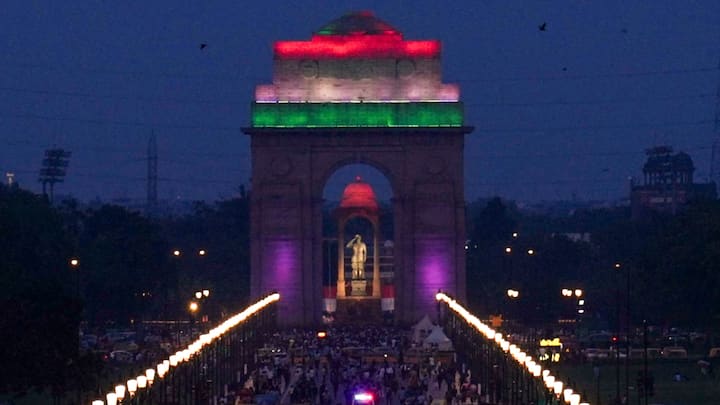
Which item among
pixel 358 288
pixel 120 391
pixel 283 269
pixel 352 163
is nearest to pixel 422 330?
pixel 283 269

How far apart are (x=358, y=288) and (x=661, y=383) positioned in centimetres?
3707

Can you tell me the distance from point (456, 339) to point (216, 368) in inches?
605

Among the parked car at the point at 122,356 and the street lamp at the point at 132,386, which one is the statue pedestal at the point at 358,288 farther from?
the street lamp at the point at 132,386

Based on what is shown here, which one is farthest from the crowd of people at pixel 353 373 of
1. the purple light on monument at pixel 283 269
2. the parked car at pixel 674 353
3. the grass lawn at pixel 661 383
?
the parked car at pixel 674 353

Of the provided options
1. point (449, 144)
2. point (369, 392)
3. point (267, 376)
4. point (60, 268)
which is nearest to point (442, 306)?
point (449, 144)

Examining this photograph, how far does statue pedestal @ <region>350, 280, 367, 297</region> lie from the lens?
106562 mm

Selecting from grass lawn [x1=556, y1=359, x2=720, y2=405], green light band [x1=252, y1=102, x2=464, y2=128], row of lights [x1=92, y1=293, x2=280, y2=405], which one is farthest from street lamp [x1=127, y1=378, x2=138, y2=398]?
green light band [x1=252, y1=102, x2=464, y2=128]

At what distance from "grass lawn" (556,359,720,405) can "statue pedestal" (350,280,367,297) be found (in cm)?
2757

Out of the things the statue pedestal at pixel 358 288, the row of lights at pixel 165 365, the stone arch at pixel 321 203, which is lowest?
the row of lights at pixel 165 365

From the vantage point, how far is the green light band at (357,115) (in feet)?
332

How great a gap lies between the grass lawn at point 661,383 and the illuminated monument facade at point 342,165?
2126 cm

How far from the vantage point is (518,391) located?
191 ft

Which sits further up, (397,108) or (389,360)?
(397,108)

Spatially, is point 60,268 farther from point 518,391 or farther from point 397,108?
point 518,391
